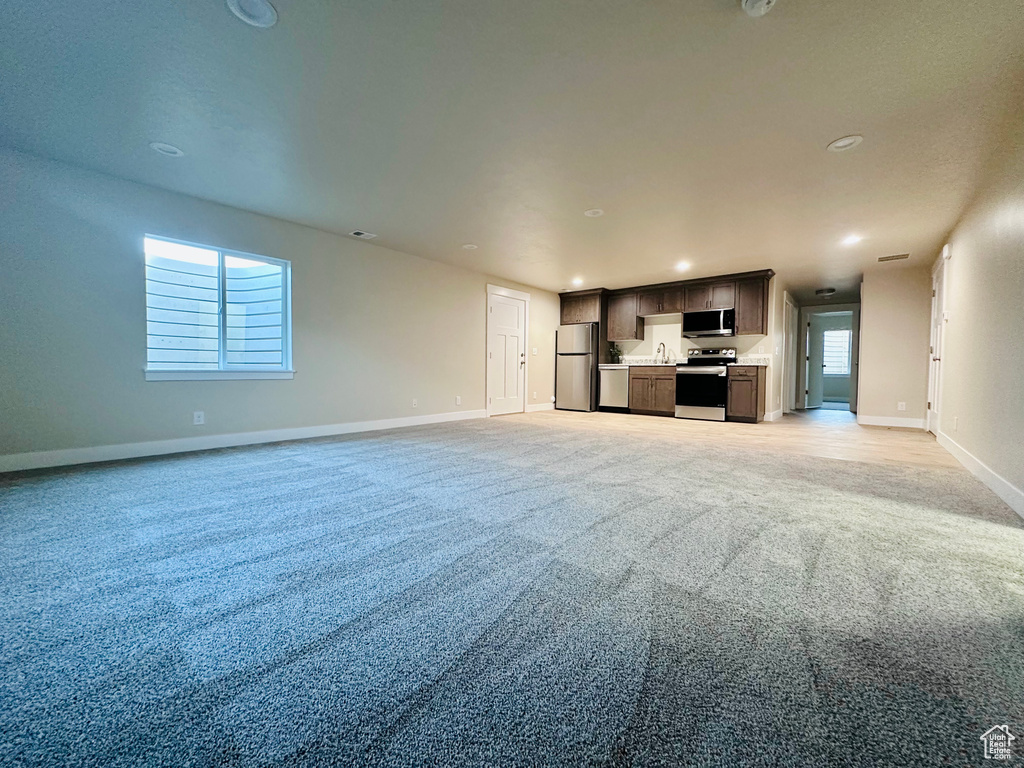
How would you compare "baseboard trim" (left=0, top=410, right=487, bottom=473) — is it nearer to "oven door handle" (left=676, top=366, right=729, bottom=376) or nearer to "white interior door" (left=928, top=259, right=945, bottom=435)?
"oven door handle" (left=676, top=366, right=729, bottom=376)

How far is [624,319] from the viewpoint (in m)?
7.78

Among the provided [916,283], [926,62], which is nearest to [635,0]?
[926,62]

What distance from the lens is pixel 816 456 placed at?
3777 millimetres

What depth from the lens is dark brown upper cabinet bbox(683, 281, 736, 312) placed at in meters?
6.66

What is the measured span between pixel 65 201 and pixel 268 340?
1733 mm

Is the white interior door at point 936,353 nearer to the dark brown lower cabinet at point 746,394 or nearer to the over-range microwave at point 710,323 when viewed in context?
the dark brown lower cabinet at point 746,394

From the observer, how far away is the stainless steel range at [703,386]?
6527mm

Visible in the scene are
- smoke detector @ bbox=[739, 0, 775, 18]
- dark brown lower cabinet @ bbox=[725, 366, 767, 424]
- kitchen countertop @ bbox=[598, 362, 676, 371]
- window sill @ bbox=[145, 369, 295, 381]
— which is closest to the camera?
smoke detector @ bbox=[739, 0, 775, 18]

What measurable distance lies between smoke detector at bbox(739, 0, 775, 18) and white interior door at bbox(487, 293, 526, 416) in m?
5.16

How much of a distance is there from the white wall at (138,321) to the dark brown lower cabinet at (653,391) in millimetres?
3709

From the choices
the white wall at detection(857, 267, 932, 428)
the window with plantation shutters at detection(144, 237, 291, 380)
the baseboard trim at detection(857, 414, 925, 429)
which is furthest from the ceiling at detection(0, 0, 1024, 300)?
the baseboard trim at detection(857, 414, 925, 429)

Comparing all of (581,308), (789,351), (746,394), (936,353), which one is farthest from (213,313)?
(789,351)

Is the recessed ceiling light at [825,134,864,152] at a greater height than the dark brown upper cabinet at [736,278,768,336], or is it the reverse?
the recessed ceiling light at [825,134,864,152]

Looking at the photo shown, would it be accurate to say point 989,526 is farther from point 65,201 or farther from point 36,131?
point 65,201
